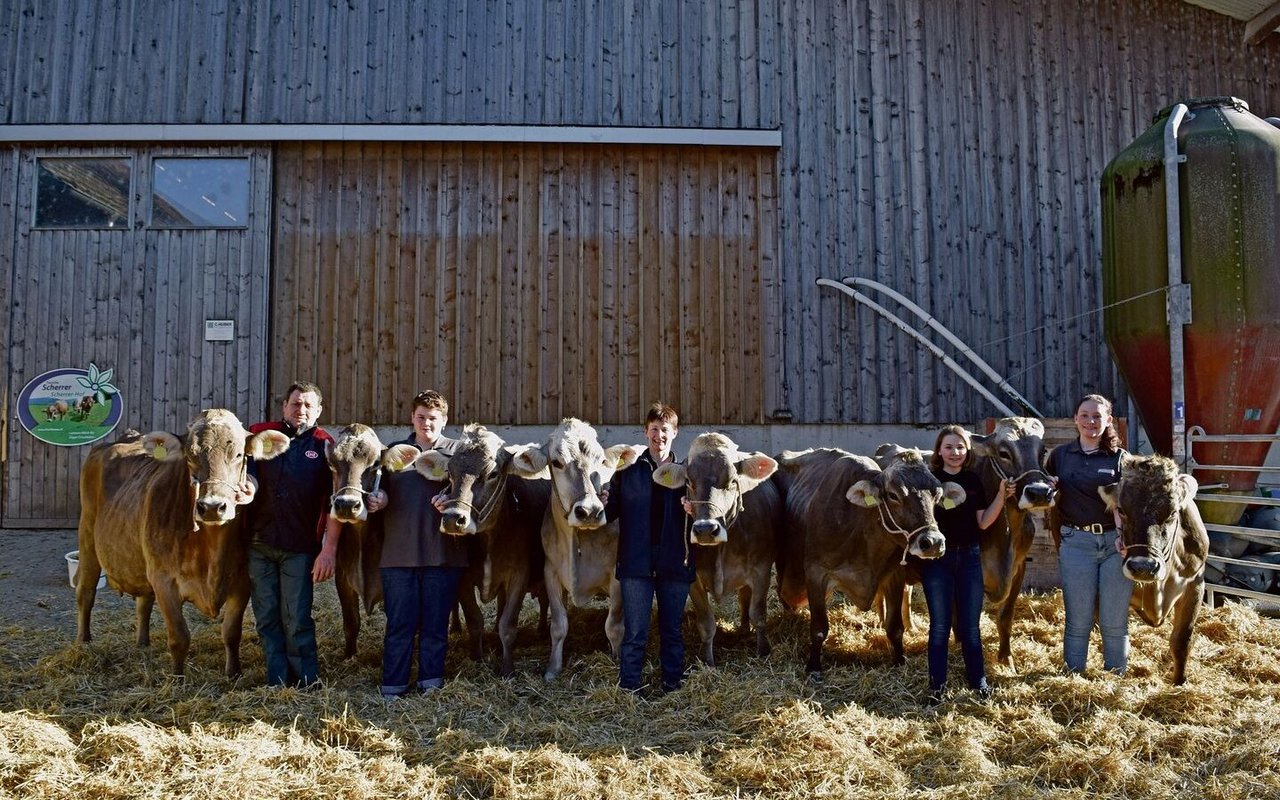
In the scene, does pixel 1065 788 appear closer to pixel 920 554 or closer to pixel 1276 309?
pixel 920 554

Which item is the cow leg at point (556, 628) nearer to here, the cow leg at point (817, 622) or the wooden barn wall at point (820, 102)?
the cow leg at point (817, 622)

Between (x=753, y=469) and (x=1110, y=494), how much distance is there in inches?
83.8

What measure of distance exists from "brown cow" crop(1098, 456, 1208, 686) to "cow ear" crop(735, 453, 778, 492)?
1984 mm

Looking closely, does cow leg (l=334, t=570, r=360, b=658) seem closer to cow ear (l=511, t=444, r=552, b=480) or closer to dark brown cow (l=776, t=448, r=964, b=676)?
cow ear (l=511, t=444, r=552, b=480)

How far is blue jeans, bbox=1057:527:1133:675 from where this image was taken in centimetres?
557

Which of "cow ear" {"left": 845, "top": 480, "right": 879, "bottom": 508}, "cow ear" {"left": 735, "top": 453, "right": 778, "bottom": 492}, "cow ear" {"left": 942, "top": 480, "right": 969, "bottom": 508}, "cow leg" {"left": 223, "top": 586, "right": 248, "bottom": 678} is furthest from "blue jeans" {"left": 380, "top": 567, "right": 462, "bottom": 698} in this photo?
"cow ear" {"left": 942, "top": 480, "right": 969, "bottom": 508}

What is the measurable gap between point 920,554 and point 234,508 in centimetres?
391

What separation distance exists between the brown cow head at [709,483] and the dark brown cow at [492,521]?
1155 millimetres

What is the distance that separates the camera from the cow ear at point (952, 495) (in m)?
5.43

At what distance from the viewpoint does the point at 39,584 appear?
9133 millimetres

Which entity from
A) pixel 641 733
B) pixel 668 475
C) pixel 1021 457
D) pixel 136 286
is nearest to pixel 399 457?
pixel 668 475

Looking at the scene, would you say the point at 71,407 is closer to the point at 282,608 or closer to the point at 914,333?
the point at 282,608

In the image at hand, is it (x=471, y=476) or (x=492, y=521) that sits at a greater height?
(x=471, y=476)

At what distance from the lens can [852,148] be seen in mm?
11648
